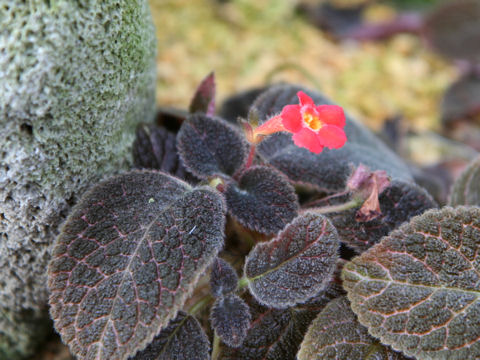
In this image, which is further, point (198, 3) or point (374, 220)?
point (198, 3)

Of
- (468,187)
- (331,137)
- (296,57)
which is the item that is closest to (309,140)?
(331,137)

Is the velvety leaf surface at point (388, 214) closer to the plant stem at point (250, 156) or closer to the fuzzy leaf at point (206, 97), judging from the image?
the plant stem at point (250, 156)

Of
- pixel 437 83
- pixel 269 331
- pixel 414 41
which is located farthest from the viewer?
pixel 414 41

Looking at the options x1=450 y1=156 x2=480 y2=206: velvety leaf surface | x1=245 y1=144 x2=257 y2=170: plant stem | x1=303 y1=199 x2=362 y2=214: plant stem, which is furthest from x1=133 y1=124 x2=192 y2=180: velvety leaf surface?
x1=450 y1=156 x2=480 y2=206: velvety leaf surface

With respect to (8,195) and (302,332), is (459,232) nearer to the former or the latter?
(302,332)

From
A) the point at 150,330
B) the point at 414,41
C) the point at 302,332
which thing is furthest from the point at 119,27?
the point at 414,41

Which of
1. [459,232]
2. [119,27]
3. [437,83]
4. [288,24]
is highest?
[119,27]

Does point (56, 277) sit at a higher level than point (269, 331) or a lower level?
higher

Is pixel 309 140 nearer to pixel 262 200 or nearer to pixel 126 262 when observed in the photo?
pixel 262 200
